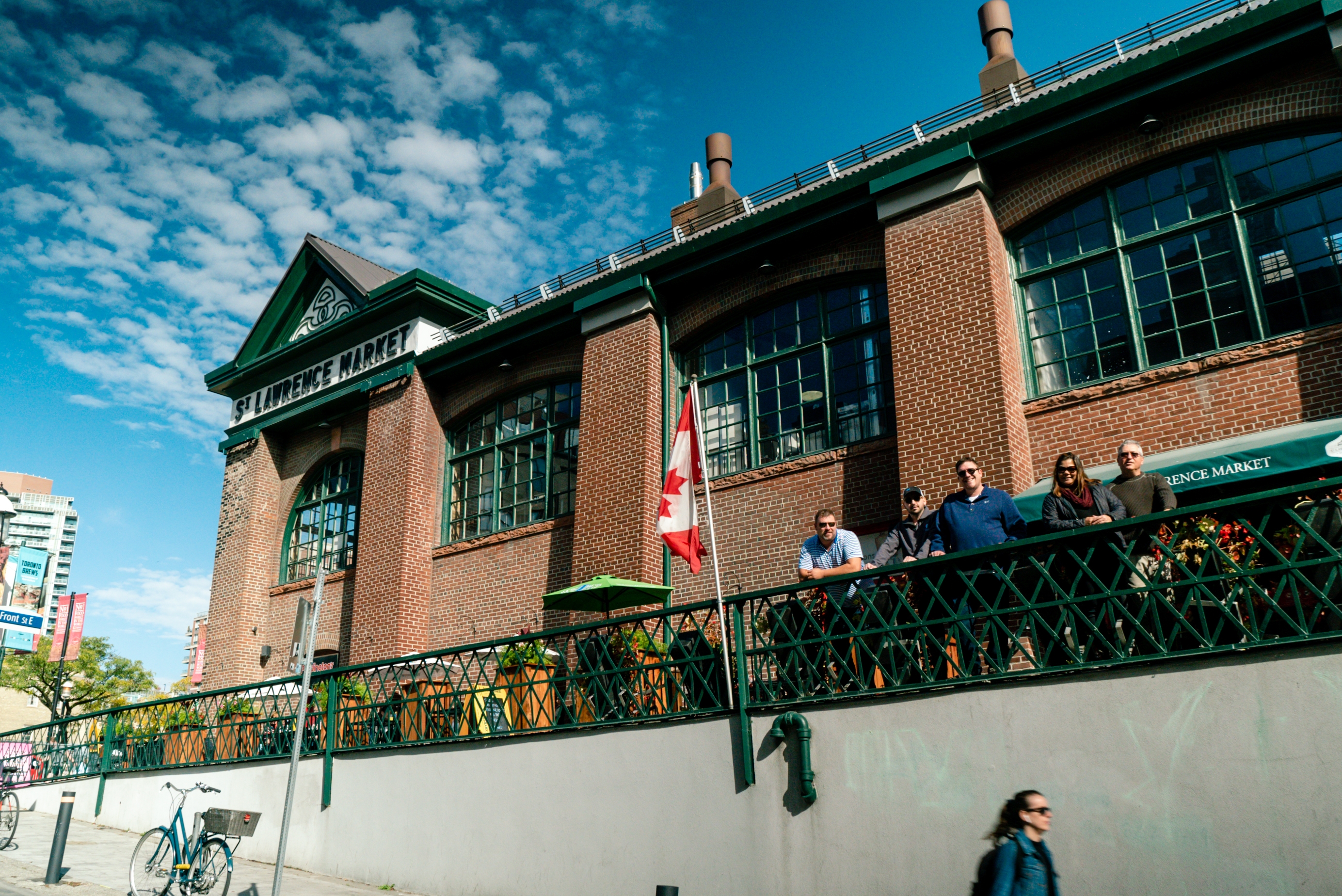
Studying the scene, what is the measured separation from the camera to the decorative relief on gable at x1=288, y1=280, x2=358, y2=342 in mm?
20188

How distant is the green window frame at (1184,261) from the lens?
998 cm

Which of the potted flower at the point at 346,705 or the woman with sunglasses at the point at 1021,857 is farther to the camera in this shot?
the potted flower at the point at 346,705

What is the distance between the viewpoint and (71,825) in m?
14.4

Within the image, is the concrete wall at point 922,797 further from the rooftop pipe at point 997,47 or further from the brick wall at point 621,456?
the rooftop pipe at point 997,47

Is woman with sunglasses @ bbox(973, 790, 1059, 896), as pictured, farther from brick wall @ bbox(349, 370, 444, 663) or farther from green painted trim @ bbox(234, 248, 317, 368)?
green painted trim @ bbox(234, 248, 317, 368)

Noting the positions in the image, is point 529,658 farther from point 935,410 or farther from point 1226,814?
point 1226,814

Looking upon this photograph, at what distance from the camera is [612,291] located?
50.1 feet

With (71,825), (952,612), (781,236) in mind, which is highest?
(781,236)

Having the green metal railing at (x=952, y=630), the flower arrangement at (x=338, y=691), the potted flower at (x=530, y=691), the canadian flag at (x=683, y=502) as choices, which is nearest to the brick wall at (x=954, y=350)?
the green metal railing at (x=952, y=630)

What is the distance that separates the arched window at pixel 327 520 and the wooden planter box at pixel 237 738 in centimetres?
551

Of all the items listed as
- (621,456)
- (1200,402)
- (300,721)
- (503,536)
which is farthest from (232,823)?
(1200,402)

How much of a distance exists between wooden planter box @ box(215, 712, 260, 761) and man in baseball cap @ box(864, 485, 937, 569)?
860 centimetres

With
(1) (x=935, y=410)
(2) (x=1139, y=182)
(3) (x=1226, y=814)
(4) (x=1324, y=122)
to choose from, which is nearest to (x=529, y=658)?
(1) (x=935, y=410)

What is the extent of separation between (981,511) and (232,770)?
9.94 m
